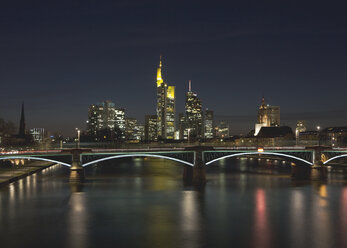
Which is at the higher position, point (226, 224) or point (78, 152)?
point (78, 152)

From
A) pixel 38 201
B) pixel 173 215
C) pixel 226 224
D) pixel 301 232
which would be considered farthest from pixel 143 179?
pixel 301 232

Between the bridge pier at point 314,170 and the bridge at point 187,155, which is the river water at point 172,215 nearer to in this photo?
the bridge at point 187,155

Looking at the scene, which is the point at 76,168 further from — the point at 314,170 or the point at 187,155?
the point at 314,170

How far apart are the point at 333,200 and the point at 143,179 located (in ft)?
132

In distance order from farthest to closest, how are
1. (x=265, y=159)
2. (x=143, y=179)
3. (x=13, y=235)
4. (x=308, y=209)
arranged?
(x=265, y=159)
(x=143, y=179)
(x=308, y=209)
(x=13, y=235)

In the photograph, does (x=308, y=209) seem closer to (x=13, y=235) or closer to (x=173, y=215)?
(x=173, y=215)

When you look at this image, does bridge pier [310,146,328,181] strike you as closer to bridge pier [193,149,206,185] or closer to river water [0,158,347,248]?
river water [0,158,347,248]

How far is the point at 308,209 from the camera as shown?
5378 centimetres

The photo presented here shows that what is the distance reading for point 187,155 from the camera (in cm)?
7838

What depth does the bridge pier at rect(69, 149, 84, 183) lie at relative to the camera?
235 ft

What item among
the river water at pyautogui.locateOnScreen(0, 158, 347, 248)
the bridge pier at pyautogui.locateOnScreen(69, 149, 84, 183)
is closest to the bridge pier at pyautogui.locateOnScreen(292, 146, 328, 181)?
the river water at pyautogui.locateOnScreen(0, 158, 347, 248)

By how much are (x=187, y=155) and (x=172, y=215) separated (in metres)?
29.0

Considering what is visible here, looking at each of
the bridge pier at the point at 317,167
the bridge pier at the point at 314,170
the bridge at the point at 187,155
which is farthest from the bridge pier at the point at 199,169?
the bridge pier at the point at 317,167

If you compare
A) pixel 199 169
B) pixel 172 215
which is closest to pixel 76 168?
pixel 199 169
